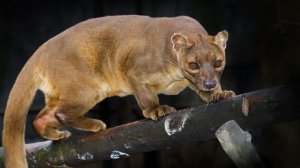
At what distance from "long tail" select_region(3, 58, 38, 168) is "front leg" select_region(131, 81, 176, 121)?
529 millimetres

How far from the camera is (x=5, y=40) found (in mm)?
6012

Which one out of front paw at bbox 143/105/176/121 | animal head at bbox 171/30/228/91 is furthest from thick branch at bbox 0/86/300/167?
animal head at bbox 171/30/228/91

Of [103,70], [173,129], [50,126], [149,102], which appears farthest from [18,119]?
[173,129]

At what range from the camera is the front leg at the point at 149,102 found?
2883 millimetres

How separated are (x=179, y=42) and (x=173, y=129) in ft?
1.52

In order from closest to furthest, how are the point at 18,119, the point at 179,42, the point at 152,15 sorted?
the point at 179,42 < the point at 18,119 < the point at 152,15

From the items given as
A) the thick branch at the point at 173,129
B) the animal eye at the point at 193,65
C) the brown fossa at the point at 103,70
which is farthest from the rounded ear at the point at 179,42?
the thick branch at the point at 173,129

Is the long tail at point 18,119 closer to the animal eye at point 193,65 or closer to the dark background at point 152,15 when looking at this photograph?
the animal eye at point 193,65

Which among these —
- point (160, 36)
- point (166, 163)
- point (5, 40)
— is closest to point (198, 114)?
point (160, 36)

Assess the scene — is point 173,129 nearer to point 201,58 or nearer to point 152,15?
point 201,58

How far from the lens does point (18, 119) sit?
10.1ft

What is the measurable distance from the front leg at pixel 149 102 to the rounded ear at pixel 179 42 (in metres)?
0.26

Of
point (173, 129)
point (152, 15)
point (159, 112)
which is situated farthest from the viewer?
point (152, 15)

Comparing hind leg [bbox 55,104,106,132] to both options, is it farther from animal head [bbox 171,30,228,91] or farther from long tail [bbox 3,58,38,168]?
animal head [bbox 171,30,228,91]
